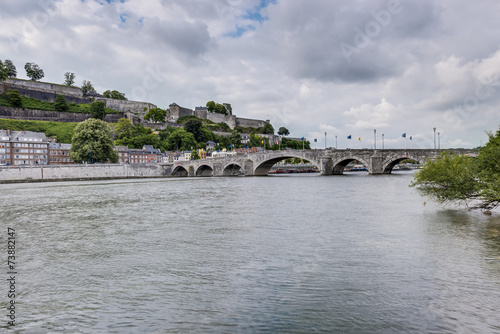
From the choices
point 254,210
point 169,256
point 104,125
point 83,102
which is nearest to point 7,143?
point 104,125

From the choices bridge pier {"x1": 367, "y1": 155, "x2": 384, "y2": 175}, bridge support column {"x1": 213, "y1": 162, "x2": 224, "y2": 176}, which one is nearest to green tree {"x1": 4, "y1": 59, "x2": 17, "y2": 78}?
bridge support column {"x1": 213, "y1": 162, "x2": 224, "y2": 176}

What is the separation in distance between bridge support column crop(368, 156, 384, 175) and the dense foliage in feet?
105

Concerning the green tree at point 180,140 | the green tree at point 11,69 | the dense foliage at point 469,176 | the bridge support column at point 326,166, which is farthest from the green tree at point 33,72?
the dense foliage at point 469,176

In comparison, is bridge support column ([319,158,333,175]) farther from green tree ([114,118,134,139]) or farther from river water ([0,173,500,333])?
green tree ([114,118,134,139])

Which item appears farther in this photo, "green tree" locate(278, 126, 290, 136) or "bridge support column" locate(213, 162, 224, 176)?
"green tree" locate(278, 126, 290, 136)

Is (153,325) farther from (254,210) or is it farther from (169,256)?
(254,210)

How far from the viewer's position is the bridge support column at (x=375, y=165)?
4691 cm

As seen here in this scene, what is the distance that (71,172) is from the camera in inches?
2179

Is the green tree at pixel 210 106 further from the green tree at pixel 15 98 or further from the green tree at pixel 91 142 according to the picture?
the green tree at pixel 91 142

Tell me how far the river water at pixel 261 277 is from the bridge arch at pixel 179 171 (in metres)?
56.0

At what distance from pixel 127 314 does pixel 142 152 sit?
3025 inches

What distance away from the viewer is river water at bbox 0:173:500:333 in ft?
15.9

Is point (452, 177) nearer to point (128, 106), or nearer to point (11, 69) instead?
point (128, 106)

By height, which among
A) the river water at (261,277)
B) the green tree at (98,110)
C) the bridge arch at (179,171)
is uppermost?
the green tree at (98,110)
